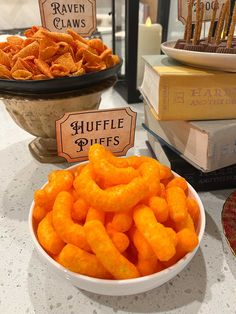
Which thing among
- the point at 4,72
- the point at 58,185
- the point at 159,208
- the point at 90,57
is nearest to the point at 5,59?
the point at 4,72

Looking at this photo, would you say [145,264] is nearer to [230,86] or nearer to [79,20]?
[230,86]

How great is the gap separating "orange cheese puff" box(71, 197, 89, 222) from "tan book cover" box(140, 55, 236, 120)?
0.22m

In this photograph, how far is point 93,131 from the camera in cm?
49

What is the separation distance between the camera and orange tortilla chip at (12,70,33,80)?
0.47m

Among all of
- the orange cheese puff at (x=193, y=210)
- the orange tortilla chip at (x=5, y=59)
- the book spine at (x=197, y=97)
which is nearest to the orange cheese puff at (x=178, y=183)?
the orange cheese puff at (x=193, y=210)

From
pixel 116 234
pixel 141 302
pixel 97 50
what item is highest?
pixel 97 50

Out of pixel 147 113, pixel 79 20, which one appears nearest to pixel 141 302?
pixel 147 113

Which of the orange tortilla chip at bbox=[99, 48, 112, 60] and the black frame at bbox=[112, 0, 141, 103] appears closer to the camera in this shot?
the orange tortilla chip at bbox=[99, 48, 112, 60]

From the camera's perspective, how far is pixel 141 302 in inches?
14.0

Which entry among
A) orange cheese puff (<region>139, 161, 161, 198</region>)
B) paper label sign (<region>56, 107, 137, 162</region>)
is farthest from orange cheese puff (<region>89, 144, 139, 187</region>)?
paper label sign (<region>56, 107, 137, 162</region>)

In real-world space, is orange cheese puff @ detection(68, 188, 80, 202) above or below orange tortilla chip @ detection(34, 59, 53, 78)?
below

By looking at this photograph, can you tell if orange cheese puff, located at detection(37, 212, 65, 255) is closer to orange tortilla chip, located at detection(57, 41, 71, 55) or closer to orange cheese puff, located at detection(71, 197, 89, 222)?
orange cheese puff, located at detection(71, 197, 89, 222)

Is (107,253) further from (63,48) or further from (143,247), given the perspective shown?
(63,48)

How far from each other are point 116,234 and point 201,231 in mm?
107
